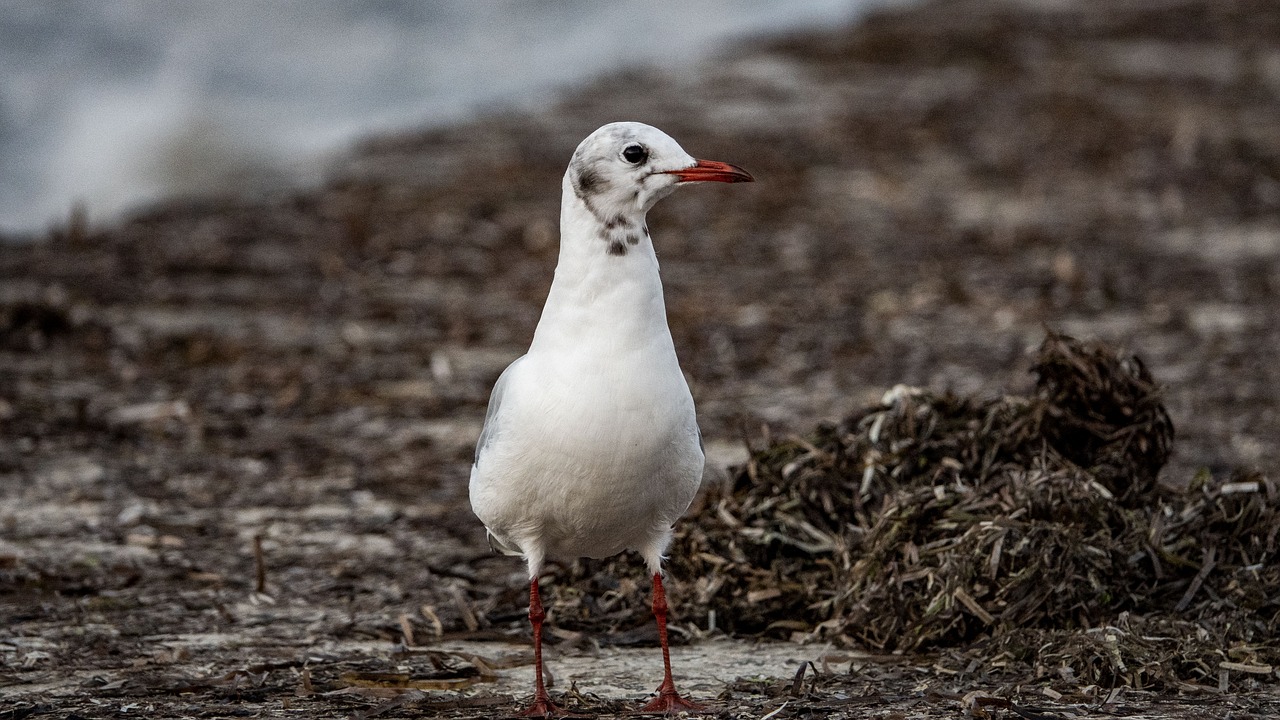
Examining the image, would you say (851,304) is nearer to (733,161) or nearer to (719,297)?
(719,297)

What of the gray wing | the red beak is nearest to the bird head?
the red beak

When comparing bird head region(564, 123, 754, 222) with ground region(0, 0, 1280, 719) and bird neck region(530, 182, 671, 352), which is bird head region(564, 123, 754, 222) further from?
ground region(0, 0, 1280, 719)

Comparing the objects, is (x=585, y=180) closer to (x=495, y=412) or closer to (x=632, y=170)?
(x=632, y=170)

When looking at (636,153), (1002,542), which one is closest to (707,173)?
(636,153)

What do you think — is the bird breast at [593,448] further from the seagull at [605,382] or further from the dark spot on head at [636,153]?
the dark spot on head at [636,153]

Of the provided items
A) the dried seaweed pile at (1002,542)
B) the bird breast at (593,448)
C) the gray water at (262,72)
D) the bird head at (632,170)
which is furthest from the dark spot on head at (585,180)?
the gray water at (262,72)

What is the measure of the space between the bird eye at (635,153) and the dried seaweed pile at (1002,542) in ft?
5.36

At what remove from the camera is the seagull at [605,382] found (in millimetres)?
4391

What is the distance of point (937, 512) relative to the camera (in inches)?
214

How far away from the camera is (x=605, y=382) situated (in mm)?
4375

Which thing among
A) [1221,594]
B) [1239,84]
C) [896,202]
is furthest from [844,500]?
[1239,84]

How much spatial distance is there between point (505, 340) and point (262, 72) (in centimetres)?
1406

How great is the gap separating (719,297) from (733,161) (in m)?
3.50

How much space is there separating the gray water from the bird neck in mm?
9552
